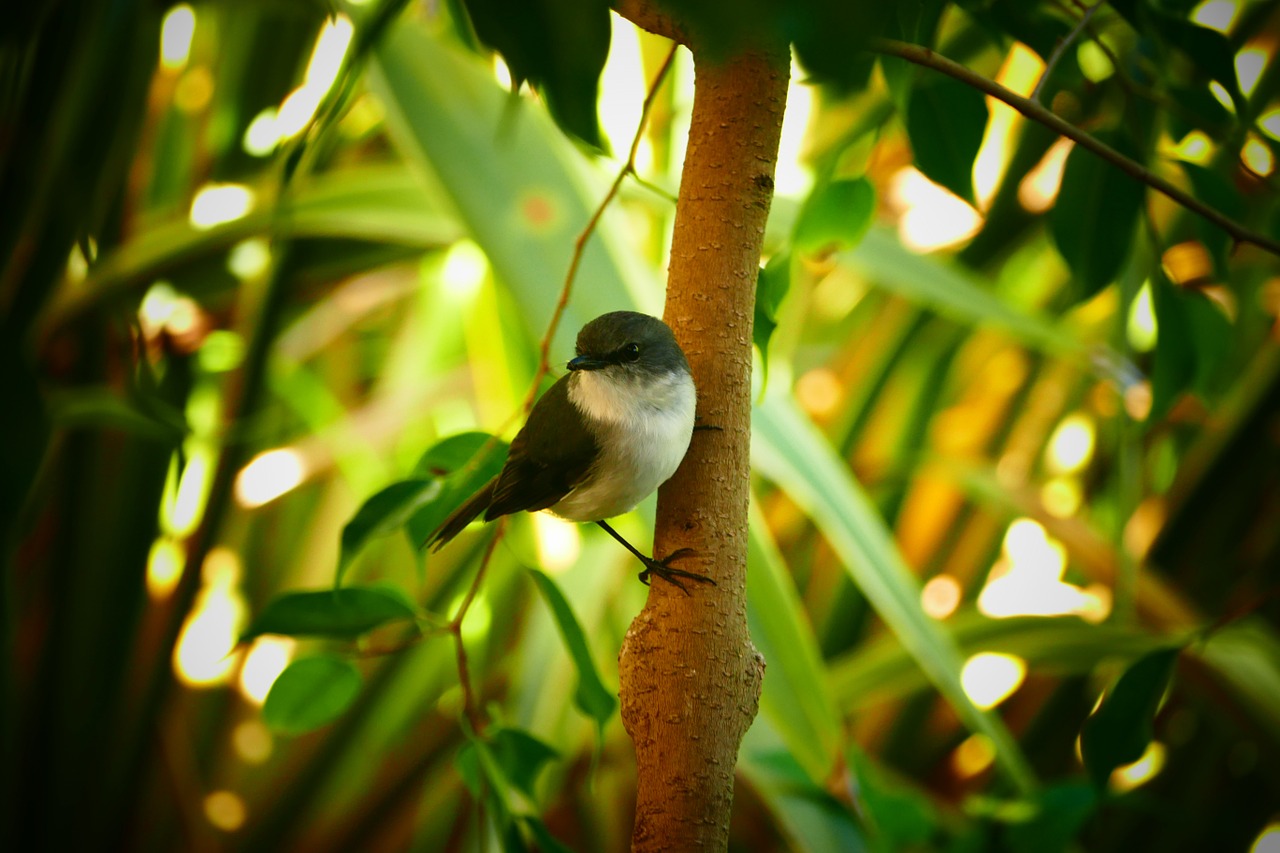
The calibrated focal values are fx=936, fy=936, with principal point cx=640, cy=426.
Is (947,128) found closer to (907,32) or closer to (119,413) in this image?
(907,32)

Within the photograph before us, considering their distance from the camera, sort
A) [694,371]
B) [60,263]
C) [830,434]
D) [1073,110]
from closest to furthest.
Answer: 1. [694,371]
2. [60,263]
3. [1073,110]
4. [830,434]

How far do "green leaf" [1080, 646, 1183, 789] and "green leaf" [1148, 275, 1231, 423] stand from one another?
179 mm

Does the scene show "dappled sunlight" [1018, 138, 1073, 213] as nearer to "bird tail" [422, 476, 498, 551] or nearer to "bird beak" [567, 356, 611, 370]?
"bird beak" [567, 356, 611, 370]

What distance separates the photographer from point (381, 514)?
1.65ft

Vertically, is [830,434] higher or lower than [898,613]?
higher

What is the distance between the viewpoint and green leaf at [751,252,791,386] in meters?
0.53

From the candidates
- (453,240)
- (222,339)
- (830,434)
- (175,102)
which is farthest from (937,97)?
(175,102)

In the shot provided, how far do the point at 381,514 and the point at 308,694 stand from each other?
0.13m

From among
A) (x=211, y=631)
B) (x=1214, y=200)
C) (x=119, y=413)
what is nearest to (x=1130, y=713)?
(x=1214, y=200)

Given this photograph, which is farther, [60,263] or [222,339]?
[222,339]

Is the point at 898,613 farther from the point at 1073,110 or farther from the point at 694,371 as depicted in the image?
the point at 1073,110

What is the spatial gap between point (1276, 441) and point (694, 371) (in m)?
1.36

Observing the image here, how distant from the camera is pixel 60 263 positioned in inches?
38.4

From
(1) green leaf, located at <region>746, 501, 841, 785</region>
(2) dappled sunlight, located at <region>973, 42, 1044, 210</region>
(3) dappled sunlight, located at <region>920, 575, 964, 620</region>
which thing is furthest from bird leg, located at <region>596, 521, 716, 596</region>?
(3) dappled sunlight, located at <region>920, 575, 964, 620</region>
